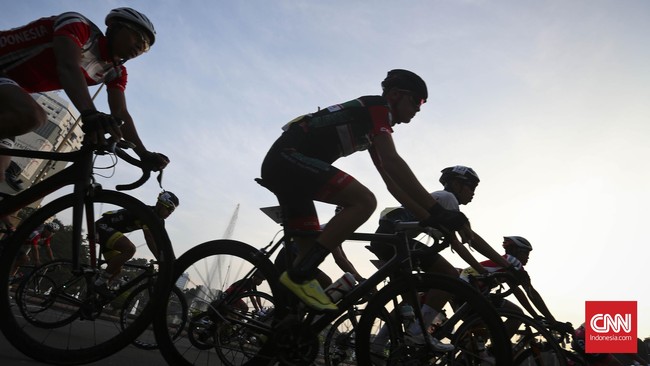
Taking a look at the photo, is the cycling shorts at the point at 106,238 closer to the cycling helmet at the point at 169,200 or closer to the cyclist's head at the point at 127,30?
the cyclist's head at the point at 127,30

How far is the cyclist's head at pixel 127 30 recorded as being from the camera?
295 centimetres

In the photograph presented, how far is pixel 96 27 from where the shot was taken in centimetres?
290

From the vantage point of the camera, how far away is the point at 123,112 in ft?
10.9

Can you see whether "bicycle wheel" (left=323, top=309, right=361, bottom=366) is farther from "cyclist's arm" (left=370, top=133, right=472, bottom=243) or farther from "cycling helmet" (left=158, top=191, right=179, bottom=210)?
"cycling helmet" (left=158, top=191, right=179, bottom=210)

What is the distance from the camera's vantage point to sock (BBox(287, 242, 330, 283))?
2590 mm

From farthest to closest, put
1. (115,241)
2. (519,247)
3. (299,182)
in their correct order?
Answer: (519,247), (115,241), (299,182)

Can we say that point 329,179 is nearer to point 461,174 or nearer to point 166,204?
point 461,174

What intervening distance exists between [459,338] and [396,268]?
0.81 metres

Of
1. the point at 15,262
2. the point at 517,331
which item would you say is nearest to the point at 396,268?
the point at 517,331

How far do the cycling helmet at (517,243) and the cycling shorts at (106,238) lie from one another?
16.9 ft

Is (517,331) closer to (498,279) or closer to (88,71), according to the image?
(498,279)

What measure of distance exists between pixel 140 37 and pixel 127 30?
0.10 m

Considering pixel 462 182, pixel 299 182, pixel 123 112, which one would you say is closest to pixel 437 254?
pixel 299 182

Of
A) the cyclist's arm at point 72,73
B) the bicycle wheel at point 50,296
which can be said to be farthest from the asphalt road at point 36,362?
the cyclist's arm at point 72,73
